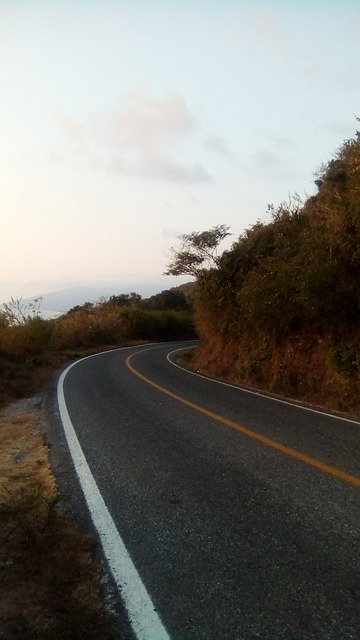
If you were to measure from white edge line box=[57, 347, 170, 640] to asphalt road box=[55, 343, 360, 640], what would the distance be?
0.20 feet

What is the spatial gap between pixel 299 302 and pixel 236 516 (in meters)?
8.86

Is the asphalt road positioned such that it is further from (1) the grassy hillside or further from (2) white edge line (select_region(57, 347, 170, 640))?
(1) the grassy hillside

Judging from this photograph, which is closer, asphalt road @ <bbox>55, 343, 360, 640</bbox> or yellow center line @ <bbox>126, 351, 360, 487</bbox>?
asphalt road @ <bbox>55, 343, 360, 640</bbox>

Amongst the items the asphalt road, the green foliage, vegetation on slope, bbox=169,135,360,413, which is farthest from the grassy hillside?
the green foliage

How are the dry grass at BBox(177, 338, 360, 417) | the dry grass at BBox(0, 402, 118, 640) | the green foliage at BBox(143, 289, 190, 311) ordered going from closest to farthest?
the dry grass at BBox(0, 402, 118, 640)
the dry grass at BBox(177, 338, 360, 417)
the green foliage at BBox(143, 289, 190, 311)

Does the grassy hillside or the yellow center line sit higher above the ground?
the grassy hillside

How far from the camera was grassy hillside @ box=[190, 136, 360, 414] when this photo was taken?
1223cm

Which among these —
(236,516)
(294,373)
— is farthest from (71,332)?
(236,516)

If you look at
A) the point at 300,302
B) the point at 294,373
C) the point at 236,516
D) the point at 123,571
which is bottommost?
the point at 294,373

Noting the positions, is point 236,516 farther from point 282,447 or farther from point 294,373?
point 294,373

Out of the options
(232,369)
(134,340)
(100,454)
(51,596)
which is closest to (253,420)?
(100,454)

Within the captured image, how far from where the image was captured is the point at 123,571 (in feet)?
13.3

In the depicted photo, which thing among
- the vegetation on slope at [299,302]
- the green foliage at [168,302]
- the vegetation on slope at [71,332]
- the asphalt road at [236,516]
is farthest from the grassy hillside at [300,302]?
the green foliage at [168,302]

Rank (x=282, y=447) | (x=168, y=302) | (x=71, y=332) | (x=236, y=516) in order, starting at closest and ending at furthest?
(x=236, y=516) → (x=282, y=447) → (x=71, y=332) → (x=168, y=302)
